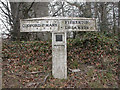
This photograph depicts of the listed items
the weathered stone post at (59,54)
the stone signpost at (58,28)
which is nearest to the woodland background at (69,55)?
the weathered stone post at (59,54)

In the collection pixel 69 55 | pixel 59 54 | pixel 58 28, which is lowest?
pixel 69 55

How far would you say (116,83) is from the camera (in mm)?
4359

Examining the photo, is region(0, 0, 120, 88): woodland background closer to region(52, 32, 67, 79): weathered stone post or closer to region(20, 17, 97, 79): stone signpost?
region(52, 32, 67, 79): weathered stone post

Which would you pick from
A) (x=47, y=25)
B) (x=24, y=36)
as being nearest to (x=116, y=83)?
(x=47, y=25)

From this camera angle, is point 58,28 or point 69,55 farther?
point 69,55

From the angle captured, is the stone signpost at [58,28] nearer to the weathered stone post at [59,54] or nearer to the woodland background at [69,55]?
the weathered stone post at [59,54]

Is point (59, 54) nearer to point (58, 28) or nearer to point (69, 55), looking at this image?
point (58, 28)

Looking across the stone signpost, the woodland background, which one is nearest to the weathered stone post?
the stone signpost

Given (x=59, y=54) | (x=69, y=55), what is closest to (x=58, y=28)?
(x=59, y=54)

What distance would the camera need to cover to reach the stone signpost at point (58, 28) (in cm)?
448

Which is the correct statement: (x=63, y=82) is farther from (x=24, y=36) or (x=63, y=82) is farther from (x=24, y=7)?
(x=24, y=7)

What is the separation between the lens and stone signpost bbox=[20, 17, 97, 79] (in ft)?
14.7

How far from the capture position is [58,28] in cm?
451

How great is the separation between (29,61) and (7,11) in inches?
174
